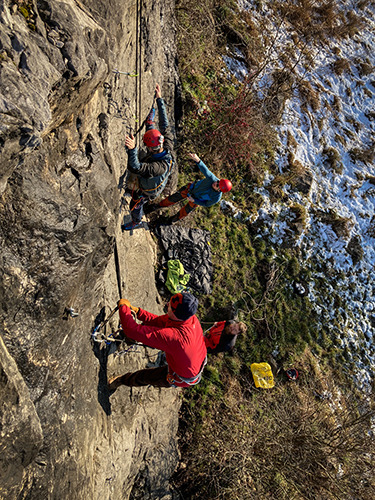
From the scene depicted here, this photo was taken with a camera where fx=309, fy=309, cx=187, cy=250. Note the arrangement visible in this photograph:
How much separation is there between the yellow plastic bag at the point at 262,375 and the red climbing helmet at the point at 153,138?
5.85m

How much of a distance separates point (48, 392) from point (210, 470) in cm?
482

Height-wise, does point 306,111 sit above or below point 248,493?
above

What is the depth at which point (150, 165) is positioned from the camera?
540cm

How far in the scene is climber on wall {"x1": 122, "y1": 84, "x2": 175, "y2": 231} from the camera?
16.6ft

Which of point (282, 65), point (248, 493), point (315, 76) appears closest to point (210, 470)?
point (248, 493)

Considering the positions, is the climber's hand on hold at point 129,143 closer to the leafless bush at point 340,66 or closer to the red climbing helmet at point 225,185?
the red climbing helmet at point 225,185

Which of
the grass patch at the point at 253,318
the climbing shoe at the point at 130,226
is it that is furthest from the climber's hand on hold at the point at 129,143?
the grass patch at the point at 253,318

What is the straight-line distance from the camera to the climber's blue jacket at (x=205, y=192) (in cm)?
649

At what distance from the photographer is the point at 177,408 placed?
6.87 meters

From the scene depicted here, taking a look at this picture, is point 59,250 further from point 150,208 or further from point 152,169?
point 150,208

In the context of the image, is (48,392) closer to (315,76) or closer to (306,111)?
(306,111)

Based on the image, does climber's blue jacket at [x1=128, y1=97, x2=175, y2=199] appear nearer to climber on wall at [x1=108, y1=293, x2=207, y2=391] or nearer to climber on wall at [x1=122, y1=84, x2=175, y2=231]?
climber on wall at [x1=122, y1=84, x2=175, y2=231]

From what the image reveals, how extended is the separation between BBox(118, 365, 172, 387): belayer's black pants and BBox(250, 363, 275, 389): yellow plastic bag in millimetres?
3876

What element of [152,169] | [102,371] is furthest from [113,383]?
[152,169]
